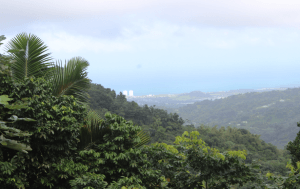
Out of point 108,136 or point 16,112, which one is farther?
point 108,136

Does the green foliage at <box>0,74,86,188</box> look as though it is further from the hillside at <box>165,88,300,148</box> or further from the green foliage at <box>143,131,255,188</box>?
the hillside at <box>165,88,300,148</box>

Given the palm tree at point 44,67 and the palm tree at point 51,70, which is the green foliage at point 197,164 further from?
the palm tree at point 44,67

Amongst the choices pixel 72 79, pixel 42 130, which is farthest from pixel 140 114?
pixel 42 130

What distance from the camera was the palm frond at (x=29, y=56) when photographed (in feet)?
15.0

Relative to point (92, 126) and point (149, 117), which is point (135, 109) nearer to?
point (149, 117)

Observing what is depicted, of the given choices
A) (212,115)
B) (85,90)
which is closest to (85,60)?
(85,90)

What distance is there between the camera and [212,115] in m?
89.3

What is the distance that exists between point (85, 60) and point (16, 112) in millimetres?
2238

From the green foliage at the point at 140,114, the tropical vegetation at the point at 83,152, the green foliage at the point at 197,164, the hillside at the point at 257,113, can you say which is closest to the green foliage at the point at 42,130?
the tropical vegetation at the point at 83,152

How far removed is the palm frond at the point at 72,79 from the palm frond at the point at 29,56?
0.28m

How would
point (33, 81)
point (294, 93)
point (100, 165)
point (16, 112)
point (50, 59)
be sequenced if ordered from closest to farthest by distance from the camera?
point (16, 112)
point (33, 81)
point (100, 165)
point (50, 59)
point (294, 93)

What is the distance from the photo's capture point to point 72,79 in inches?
191

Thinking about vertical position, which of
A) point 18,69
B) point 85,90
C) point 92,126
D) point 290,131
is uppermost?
point 18,69

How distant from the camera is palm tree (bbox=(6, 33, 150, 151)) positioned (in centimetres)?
453
